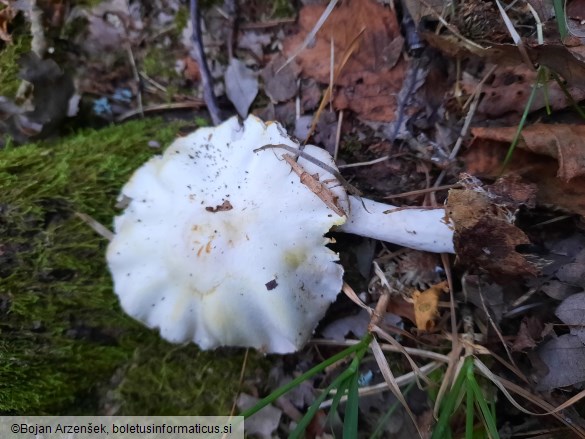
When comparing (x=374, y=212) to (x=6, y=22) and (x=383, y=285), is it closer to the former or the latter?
(x=383, y=285)

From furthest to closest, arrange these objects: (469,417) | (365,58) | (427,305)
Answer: (365,58) → (427,305) → (469,417)

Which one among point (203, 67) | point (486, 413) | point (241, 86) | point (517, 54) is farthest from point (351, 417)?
point (203, 67)

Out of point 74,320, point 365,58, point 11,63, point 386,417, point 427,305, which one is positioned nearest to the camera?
point 386,417

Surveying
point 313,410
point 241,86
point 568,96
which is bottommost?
point 313,410

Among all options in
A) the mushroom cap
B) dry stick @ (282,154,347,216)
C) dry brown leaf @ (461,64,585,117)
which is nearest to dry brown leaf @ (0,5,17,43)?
the mushroom cap

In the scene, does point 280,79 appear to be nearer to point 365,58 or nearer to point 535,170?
point 365,58

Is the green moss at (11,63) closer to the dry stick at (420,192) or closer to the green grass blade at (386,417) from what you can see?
the dry stick at (420,192)

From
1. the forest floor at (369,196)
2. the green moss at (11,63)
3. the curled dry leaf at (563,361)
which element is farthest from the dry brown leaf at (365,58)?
the green moss at (11,63)
